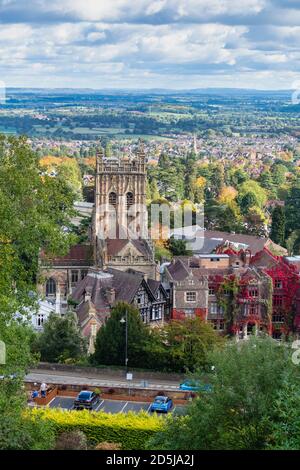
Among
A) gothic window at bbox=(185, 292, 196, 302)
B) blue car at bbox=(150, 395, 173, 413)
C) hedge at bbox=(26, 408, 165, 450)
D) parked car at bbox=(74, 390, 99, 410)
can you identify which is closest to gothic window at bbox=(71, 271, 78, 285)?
gothic window at bbox=(185, 292, 196, 302)

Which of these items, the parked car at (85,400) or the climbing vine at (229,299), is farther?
the climbing vine at (229,299)

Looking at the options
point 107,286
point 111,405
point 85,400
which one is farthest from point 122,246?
point 85,400

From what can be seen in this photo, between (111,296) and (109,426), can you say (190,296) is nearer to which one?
(111,296)

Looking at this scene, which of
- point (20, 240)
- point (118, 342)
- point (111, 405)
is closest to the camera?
point (20, 240)

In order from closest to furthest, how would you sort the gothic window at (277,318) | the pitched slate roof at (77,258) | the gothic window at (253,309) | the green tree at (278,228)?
the gothic window at (253,309), the gothic window at (277,318), the pitched slate roof at (77,258), the green tree at (278,228)

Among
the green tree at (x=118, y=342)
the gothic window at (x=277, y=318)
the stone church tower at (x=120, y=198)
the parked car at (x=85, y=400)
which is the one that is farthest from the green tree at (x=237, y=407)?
the stone church tower at (x=120, y=198)

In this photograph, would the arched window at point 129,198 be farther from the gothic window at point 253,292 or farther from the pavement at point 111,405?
the pavement at point 111,405
